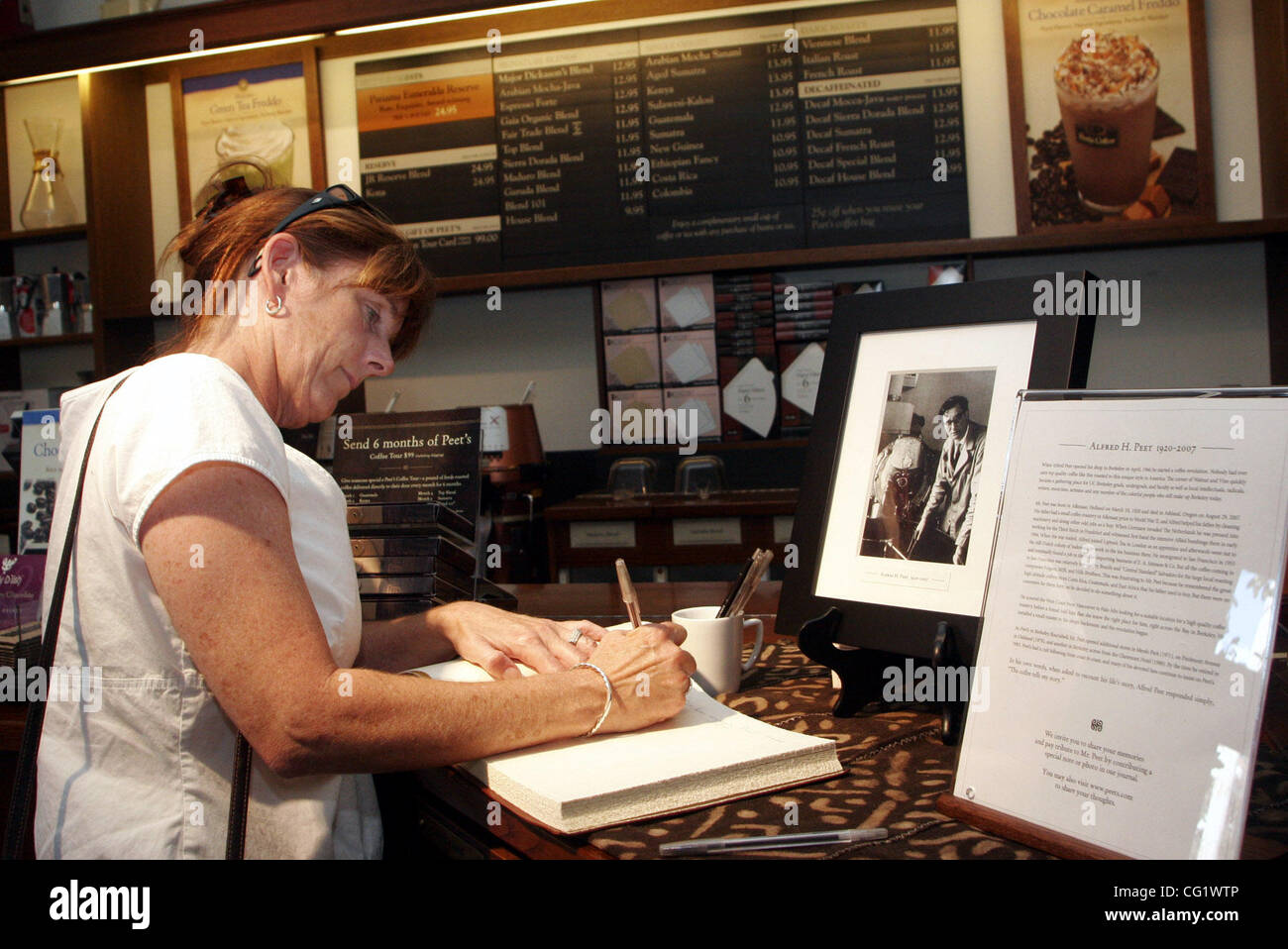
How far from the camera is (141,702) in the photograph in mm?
970

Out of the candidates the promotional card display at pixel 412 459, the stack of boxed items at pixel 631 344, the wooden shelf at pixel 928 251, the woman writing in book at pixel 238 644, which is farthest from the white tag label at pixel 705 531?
the woman writing in book at pixel 238 644

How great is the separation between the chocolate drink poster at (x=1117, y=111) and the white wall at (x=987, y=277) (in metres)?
0.09

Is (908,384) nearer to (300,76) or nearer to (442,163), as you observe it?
(442,163)

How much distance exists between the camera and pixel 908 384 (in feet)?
3.60

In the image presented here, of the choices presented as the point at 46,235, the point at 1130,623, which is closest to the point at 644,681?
the point at 1130,623

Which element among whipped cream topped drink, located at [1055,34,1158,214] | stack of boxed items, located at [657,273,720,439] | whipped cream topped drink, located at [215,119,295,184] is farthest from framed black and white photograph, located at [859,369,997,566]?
whipped cream topped drink, located at [215,119,295,184]

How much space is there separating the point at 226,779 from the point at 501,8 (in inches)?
115

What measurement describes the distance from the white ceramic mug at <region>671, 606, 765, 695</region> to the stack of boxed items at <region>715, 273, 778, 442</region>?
2485mm

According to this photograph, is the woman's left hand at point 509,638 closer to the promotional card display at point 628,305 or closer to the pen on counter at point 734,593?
the pen on counter at point 734,593

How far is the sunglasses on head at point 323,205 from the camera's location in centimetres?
115

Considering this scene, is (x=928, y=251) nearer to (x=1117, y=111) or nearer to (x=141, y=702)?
(x=1117, y=111)
